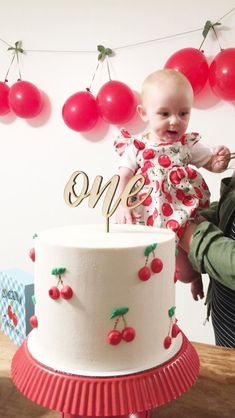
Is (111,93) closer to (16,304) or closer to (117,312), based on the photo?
(16,304)

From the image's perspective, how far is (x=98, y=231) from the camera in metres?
0.74

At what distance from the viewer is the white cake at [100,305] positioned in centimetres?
61

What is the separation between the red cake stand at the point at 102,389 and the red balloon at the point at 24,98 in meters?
1.81

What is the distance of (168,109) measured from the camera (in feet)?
3.76

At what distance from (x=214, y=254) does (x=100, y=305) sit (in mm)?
380

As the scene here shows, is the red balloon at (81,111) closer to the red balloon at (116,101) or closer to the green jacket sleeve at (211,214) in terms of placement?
the red balloon at (116,101)

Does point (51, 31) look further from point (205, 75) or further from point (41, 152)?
point (205, 75)

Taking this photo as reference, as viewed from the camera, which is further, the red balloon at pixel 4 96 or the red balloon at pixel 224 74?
the red balloon at pixel 4 96

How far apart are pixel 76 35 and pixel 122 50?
0.29 meters

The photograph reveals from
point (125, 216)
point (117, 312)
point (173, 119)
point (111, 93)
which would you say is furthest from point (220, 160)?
point (111, 93)

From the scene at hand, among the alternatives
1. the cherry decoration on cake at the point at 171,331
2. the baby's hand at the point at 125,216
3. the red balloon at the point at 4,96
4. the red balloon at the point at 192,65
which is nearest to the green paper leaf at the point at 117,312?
the cherry decoration on cake at the point at 171,331

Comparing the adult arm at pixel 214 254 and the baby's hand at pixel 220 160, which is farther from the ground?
the baby's hand at pixel 220 160

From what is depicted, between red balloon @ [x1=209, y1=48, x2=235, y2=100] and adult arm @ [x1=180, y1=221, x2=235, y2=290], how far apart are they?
990 mm

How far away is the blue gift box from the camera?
1.14 metres
